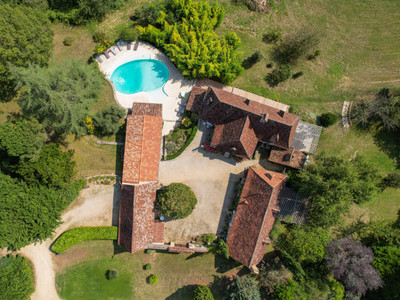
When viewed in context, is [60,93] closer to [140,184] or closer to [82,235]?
[140,184]

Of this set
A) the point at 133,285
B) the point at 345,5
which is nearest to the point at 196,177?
the point at 133,285

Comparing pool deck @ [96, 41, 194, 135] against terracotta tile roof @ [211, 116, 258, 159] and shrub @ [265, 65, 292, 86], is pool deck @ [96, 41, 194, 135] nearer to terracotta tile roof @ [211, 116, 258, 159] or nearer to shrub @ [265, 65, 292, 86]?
terracotta tile roof @ [211, 116, 258, 159]

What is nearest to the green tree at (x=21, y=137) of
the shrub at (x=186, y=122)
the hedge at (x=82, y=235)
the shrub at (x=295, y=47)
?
the hedge at (x=82, y=235)

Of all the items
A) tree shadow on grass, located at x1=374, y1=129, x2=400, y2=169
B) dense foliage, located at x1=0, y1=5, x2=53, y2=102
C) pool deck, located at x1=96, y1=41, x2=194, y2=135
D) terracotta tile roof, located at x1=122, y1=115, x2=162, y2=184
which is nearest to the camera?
dense foliage, located at x1=0, y1=5, x2=53, y2=102

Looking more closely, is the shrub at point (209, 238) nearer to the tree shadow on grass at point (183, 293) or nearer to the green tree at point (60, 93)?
the tree shadow on grass at point (183, 293)

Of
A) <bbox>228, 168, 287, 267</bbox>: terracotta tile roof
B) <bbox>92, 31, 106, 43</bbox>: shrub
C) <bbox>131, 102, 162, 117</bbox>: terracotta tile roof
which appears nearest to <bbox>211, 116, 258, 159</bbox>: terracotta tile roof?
<bbox>228, 168, 287, 267</bbox>: terracotta tile roof

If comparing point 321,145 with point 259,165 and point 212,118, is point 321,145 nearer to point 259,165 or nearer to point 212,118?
point 259,165
